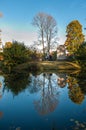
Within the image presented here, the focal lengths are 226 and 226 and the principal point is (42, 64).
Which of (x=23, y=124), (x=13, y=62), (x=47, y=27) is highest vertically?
(x=47, y=27)

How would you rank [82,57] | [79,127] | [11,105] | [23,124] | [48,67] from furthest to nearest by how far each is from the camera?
[48,67]
[82,57]
[11,105]
[23,124]
[79,127]

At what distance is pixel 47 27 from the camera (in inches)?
2271

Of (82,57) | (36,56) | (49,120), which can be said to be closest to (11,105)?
(49,120)

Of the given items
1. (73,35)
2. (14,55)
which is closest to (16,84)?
(14,55)

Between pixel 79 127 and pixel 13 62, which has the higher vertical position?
pixel 13 62

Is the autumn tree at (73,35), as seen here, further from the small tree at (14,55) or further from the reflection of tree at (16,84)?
the reflection of tree at (16,84)

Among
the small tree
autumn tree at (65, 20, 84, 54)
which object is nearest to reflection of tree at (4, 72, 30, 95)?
the small tree

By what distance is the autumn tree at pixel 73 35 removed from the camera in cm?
6031

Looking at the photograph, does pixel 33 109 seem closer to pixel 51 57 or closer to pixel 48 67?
pixel 48 67

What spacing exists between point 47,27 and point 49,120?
167 ft

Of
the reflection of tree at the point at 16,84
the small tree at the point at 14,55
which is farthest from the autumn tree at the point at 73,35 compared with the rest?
the reflection of tree at the point at 16,84

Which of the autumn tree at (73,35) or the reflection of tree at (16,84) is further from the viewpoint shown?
the autumn tree at (73,35)

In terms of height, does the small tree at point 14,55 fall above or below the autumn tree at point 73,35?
below

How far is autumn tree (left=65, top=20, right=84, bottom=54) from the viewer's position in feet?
198
